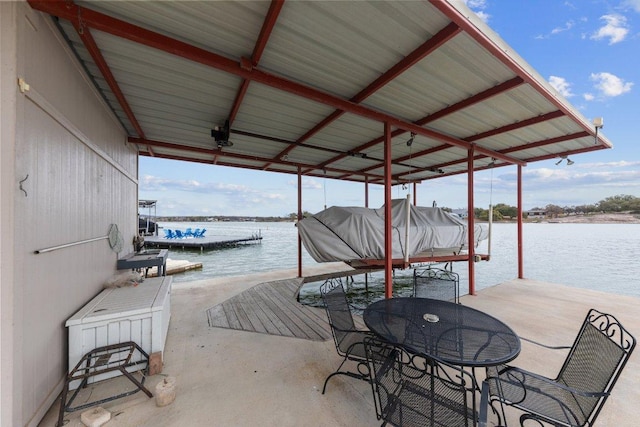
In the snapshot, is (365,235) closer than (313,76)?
No

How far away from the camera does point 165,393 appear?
205 centimetres

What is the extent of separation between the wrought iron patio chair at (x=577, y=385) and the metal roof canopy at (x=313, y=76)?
8.58 feet

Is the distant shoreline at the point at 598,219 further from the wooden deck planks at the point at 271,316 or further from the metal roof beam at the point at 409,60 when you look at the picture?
the metal roof beam at the point at 409,60

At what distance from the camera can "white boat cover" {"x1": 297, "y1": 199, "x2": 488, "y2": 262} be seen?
4062mm

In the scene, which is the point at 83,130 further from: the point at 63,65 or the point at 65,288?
the point at 65,288

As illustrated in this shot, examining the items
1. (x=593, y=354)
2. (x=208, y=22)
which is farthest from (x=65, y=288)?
(x=593, y=354)

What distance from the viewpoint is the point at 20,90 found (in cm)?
163

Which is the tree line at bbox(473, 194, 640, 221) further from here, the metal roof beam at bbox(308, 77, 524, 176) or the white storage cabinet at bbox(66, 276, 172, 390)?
the white storage cabinet at bbox(66, 276, 172, 390)

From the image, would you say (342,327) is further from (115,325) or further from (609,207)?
(609,207)

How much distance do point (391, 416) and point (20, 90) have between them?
3334 mm

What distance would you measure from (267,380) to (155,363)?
46.3 inches

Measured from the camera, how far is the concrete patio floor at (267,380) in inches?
76.5

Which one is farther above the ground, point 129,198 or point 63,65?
point 63,65

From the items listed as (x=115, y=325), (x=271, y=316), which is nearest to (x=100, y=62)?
(x=115, y=325)
